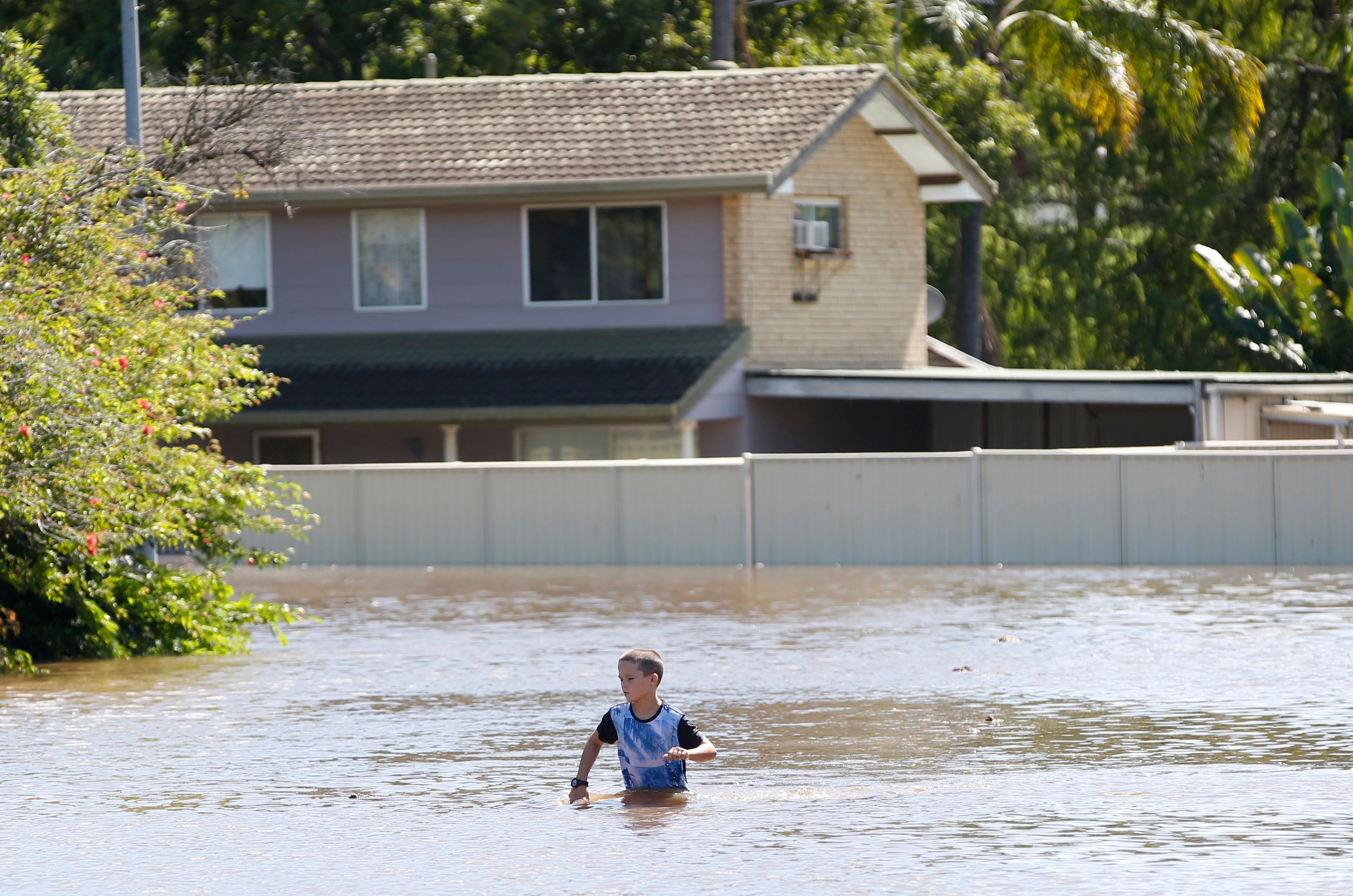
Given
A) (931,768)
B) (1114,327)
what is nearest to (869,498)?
(931,768)

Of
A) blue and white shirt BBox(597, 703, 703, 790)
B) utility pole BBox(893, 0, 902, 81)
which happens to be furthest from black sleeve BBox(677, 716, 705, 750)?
utility pole BBox(893, 0, 902, 81)

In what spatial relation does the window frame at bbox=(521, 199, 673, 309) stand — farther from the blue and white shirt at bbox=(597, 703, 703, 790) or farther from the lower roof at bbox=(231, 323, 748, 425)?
the blue and white shirt at bbox=(597, 703, 703, 790)

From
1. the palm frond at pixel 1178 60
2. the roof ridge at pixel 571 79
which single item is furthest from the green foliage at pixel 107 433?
the palm frond at pixel 1178 60

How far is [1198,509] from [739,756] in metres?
13.6

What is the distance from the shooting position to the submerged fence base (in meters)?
23.3

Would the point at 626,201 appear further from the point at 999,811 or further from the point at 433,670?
the point at 999,811

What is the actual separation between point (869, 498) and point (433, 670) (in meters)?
10.1

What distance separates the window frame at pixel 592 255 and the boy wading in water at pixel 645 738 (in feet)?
65.7

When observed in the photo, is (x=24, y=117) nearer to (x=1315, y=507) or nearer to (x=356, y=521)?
(x=356, y=521)

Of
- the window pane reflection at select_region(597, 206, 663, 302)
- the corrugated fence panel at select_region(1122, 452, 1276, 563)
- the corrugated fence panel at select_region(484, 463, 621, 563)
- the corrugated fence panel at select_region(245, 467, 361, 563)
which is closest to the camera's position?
the corrugated fence panel at select_region(1122, 452, 1276, 563)

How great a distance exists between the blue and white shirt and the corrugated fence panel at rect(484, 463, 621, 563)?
609 inches

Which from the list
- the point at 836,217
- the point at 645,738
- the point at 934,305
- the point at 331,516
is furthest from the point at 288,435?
the point at 645,738

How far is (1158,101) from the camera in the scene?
39.0m

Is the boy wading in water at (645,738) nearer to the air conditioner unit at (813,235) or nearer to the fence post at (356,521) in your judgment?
the fence post at (356,521)
